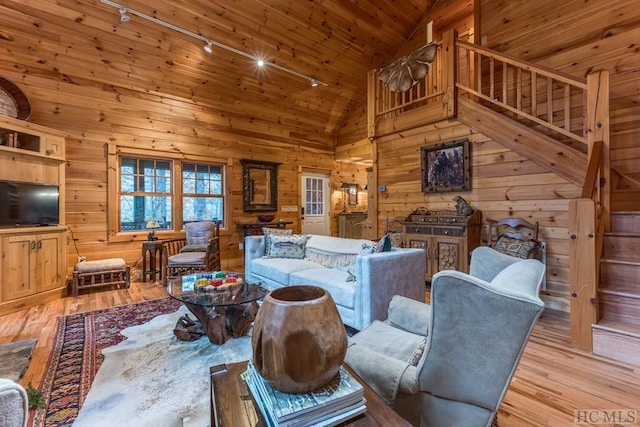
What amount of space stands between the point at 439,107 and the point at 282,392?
13.8 ft

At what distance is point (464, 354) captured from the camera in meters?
0.91

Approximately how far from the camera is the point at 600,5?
344 cm

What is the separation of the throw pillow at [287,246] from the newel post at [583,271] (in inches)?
105

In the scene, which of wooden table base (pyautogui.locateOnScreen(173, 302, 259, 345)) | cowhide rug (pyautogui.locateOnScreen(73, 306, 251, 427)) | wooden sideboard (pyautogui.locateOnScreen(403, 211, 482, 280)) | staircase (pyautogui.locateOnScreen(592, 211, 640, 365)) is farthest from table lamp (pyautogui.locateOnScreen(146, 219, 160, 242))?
staircase (pyautogui.locateOnScreen(592, 211, 640, 365))

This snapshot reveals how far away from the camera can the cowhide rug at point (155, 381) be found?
1.59 m

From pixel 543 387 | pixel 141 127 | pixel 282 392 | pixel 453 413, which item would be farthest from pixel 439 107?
pixel 141 127

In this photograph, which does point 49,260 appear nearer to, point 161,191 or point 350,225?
point 161,191

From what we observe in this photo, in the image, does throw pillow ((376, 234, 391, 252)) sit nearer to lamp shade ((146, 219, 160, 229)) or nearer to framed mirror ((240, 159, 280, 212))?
lamp shade ((146, 219, 160, 229))

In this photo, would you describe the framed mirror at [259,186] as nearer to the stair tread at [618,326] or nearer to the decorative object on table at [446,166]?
the decorative object on table at [446,166]

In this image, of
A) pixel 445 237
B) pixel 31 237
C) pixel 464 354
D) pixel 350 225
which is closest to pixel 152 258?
pixel 31 237

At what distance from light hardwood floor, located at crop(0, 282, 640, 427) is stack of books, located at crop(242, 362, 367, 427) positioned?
127 centimetres

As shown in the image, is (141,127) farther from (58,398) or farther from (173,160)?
(58,398)

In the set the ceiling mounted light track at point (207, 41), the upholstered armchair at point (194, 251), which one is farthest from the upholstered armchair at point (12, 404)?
the ceiling mounted light track at point (207, 41)

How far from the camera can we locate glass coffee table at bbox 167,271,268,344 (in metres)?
2.29
